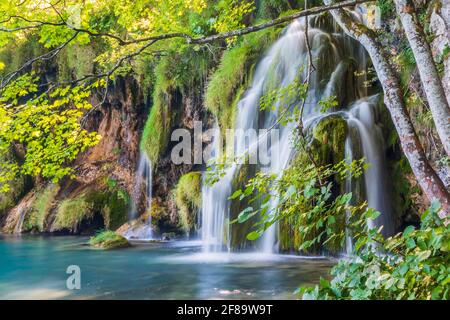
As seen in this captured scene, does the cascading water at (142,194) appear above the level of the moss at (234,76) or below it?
below

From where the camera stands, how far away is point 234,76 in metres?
10.7

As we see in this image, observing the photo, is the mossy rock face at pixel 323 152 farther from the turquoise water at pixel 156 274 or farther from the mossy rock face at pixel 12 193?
the mossy rock face at pixel 12 193

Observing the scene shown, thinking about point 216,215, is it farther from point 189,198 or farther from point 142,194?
point 142,194

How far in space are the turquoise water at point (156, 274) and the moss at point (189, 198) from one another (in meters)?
1.32

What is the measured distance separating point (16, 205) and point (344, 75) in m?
12.5

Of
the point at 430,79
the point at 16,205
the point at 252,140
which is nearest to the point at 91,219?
the point at 16,205

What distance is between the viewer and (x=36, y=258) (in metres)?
9.02

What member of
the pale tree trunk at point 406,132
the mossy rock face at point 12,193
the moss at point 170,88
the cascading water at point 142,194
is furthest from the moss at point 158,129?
the pale tree trunk at point 406,132

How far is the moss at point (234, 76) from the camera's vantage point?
10.6 meters

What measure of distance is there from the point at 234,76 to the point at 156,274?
5603 mm

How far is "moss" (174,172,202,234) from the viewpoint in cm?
1069

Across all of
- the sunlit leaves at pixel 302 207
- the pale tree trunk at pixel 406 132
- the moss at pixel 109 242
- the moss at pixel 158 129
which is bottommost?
the moss at pixel 109 242

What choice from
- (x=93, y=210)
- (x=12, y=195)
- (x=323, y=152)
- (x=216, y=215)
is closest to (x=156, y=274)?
(x=216, y=215)
